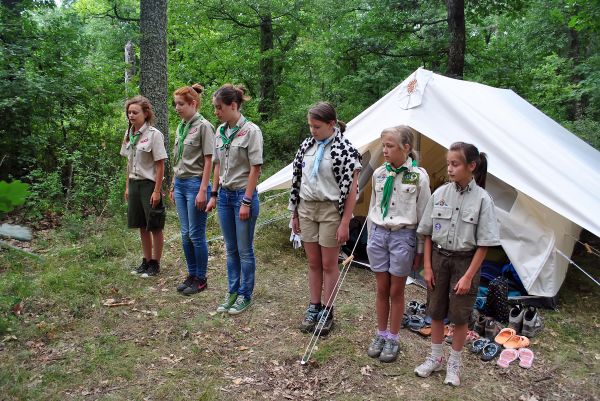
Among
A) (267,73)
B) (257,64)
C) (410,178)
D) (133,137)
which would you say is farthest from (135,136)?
(267,73)

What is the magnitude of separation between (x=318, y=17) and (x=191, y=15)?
10.1 ft

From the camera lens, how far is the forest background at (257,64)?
6.22m

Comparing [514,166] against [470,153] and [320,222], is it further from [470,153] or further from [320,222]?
[320,222]

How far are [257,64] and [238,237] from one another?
8577mm

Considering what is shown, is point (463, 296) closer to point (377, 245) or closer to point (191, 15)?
point (377, 245)

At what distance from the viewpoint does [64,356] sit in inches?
121

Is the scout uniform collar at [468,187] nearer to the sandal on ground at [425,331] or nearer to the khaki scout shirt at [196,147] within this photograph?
the sandal on ground at [425,331]

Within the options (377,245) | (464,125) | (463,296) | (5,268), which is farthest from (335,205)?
(5,268)

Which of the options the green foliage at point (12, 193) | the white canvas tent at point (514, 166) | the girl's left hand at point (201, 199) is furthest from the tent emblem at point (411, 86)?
the green foliage at point (12, 193)

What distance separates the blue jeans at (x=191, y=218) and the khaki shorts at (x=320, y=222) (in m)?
1.01

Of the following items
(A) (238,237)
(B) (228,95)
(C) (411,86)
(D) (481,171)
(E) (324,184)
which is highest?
(C) (411,86)

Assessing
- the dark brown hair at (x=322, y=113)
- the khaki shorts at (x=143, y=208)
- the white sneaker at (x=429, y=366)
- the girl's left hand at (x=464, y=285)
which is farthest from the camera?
the khaki shorts at (x=143, y=208)

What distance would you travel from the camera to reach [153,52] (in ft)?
20.7

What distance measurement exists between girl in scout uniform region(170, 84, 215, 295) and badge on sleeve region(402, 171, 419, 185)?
165 centimetres
